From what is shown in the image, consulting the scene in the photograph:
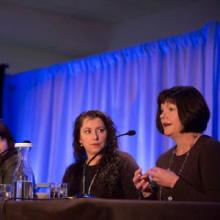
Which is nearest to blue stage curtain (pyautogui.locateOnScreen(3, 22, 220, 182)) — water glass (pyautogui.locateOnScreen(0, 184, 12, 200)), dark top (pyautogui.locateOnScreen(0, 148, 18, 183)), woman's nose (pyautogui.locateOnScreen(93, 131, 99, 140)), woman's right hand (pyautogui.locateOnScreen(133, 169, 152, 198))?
woman's nose (pyautogui.locateOnScreen(93, 131, 99, 140))

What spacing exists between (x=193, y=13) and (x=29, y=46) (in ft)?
5.63

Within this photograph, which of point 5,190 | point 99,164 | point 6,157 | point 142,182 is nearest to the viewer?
point 5,190

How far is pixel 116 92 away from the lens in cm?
428

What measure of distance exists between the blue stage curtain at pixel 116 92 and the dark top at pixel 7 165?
1.16 meters

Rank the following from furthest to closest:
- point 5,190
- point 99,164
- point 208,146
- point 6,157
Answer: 1. point 6,157
2. point 99,164
3. point 208,146
4. point 5,190

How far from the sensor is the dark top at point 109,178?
8.82ft

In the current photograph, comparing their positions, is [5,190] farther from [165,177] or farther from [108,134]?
[108,134]

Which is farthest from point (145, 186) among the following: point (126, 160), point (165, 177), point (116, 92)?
point (116, 92)

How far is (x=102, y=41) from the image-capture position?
5211 mm

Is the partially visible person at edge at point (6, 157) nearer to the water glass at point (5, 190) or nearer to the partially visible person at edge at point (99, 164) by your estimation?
the partially visible person at edge at point (99, 164)

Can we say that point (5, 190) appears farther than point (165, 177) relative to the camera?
No

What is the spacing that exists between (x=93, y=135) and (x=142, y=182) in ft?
2.74

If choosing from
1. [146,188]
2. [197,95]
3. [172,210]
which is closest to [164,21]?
→ [197,95]

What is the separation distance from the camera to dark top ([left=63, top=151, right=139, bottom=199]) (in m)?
2.69
